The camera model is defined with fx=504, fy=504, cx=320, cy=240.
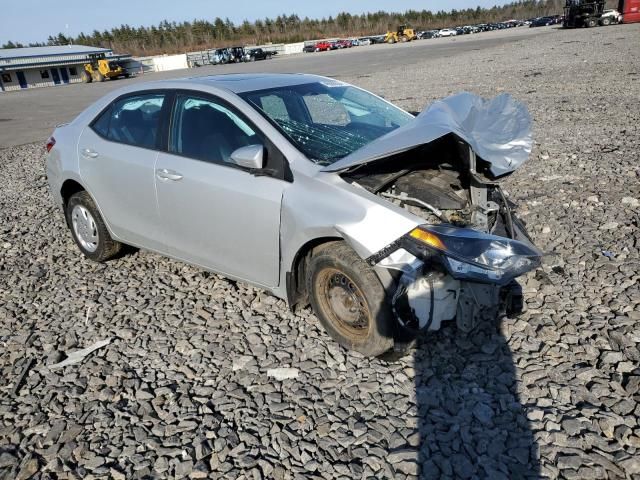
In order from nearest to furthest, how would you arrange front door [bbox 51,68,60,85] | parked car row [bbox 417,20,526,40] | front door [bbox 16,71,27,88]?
1. front door [bbox 16,71,27,88]
2. front door [bbox 51,68,60,85]
3. parked car row [bbox 417,20,526,40]

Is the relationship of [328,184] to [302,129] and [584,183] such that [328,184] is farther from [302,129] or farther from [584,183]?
[584,183]

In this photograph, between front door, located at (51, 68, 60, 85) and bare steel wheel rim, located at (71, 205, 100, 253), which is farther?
front door, located at (51, 68, 60, 85)

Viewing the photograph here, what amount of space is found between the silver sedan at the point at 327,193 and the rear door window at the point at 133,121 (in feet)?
0.05

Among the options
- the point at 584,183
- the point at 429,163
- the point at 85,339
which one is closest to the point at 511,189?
the point at 584,183

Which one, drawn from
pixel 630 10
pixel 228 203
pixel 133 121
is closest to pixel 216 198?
pixel 228 203

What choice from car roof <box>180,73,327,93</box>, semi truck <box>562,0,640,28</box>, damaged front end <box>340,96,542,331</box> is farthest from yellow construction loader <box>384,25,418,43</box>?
damaged front end <box>340,96,542,331</box>

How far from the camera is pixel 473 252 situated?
2.81 meters

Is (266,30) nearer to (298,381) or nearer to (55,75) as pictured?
(55,75)

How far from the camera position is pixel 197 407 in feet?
9.68

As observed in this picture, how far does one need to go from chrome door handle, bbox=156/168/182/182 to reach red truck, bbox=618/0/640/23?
52380 millimetres

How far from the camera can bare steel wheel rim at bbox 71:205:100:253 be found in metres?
4.86

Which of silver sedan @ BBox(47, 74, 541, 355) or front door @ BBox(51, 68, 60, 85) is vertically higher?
silver sedan @ BBox(47, 74, 541, 355)

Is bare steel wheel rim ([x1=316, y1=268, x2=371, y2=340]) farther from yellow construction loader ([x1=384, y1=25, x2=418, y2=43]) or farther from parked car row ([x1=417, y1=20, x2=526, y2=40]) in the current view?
parked car row ([x1=417, y1=20, x2=526, y2=40])

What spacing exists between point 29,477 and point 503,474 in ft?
7.60
